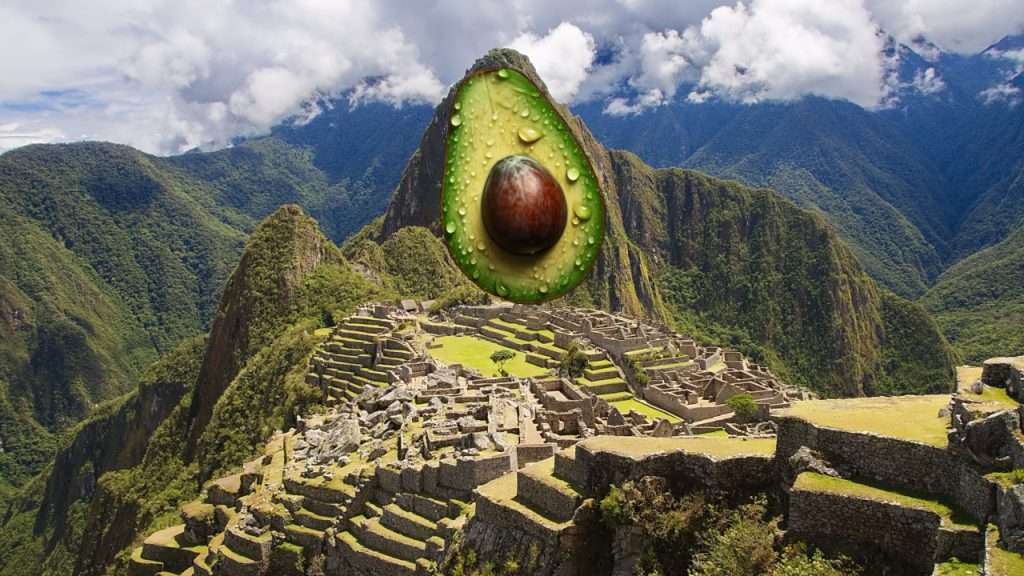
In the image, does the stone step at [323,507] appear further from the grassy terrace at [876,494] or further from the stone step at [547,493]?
the grassy terrace at [876,494]

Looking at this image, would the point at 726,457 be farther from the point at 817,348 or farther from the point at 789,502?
the point at 817,348

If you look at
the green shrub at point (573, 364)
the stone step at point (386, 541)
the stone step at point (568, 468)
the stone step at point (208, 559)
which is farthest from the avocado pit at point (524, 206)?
the green shrub at point (573, 364)

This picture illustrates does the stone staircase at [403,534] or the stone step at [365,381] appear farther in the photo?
the stone step at [365,381]

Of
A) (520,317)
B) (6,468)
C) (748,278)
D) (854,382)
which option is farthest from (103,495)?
(748,278)

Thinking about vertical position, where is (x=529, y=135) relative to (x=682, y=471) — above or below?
above

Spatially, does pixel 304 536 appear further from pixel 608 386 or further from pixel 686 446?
pixel 608 386

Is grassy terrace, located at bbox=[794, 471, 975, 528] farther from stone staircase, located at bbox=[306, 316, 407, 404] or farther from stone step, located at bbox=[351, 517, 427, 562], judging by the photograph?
stone staircase, located at bbox=[306, 316, 407, 404]

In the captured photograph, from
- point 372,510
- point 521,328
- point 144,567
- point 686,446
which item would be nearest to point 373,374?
point 144,567
